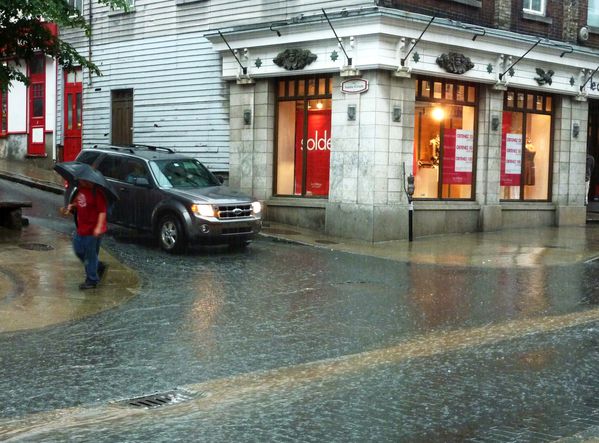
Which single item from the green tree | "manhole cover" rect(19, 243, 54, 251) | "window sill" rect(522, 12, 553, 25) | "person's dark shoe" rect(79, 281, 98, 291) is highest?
"window sill" rect(522, 12, 553, 25)

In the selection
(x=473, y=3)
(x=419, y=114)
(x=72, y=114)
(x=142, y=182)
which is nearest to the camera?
(x=142, y=182)

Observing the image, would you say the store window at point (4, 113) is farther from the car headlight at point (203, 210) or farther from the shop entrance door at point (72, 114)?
the car headlight at point (203, 210)

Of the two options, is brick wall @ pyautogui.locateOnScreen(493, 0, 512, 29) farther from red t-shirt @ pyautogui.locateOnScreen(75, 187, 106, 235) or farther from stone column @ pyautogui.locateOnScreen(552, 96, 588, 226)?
red t-shirt @ pyautogui.locateOnScreen(75, 187, 106, 235)

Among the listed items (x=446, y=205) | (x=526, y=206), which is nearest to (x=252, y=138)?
(x=446, y=205)

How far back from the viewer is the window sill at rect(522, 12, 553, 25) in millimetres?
20500

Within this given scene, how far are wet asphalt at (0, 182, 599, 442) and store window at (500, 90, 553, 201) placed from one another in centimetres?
806

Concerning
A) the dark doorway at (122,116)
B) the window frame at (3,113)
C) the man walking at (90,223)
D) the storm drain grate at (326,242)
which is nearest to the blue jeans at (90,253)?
the man walking at (90,223)

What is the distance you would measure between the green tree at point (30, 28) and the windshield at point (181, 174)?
238 centimetres

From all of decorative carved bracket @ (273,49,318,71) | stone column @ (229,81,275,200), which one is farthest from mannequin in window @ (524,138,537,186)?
stone column @ (229,81,275,200)

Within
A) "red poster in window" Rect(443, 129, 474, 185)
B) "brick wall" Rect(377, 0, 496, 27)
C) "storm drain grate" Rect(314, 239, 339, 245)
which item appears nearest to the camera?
"storm drain grate" Rect(314, 239, 339, 245)

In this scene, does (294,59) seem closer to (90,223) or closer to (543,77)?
(543,77)

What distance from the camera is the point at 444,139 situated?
19.4 meters

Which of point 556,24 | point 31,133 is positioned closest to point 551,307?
point 556,24

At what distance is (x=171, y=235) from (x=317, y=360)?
757cm
